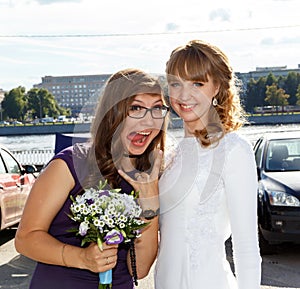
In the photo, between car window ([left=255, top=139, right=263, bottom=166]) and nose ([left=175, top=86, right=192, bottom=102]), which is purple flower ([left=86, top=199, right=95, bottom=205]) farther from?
car window ([left=255, top=139, right=263, bottom=166])

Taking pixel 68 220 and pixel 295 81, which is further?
pixel 295 81

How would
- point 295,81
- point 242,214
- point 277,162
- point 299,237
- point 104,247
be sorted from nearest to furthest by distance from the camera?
point 104,247 < point 242,214 < point 299,237 < point 277,162 < point 295,81

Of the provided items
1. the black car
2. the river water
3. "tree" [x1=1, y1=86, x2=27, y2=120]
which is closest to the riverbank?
Result: the river water

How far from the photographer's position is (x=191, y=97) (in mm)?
2764

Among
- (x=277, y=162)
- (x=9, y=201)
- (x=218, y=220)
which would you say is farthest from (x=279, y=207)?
(x=218, y=220)

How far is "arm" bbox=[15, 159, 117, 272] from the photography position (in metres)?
2.34

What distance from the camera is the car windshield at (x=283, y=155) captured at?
8.69 m

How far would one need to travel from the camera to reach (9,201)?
9.27 m

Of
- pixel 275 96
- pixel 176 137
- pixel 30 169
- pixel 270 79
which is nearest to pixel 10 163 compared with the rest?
pixel 30 169

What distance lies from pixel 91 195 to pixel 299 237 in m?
5.69

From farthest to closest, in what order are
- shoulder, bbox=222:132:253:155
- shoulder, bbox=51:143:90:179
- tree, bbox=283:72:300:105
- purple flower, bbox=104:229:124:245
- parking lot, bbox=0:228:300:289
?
tree, bbox=283:72:300:105
parking lot, bbox=0:228:300:289
shoulder, bbox=222:132:253:155
shoulder, bbox=51:143:90:179
purple flower, bbox=104:229:124:245

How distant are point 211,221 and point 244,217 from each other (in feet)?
0.54

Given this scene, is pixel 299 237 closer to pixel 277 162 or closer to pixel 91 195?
pixel 277 162

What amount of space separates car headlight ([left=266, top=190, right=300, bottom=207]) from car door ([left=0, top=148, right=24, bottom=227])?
3978 millimetres
